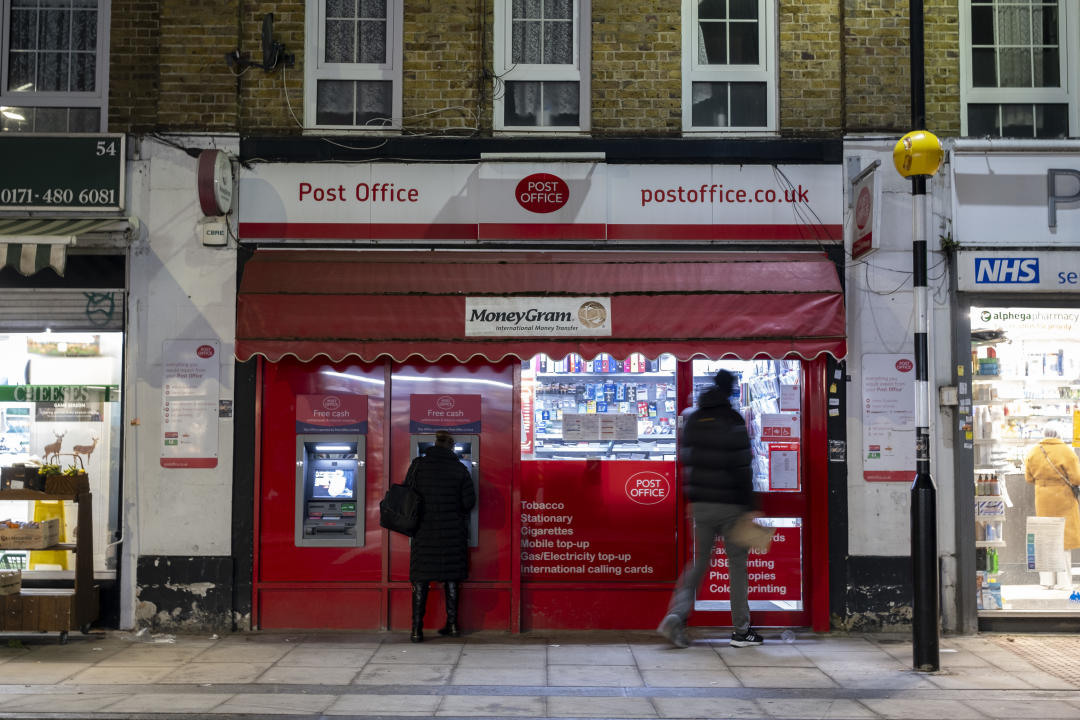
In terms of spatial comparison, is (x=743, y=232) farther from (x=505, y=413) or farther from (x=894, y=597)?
(x=894, y=597)

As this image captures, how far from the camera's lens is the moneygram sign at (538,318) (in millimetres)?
8125

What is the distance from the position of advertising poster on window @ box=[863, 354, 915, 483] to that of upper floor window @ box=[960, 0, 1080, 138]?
94.2 inches

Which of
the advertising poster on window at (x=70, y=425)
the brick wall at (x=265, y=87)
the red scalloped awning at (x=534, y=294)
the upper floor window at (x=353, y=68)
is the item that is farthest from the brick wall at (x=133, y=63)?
the advertising poster on window at (x=70, y=425)

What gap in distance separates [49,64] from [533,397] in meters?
5.47

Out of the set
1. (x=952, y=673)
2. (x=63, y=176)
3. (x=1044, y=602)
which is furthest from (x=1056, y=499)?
(x=63, y=176)

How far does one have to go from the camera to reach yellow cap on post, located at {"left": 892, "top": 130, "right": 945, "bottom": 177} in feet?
23.1

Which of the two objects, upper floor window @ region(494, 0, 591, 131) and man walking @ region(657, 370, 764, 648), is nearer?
man walking @ region(657, 370, 764, 648)

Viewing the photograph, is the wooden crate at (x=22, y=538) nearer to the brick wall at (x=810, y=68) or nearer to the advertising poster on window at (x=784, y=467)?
the advertising poster on window at (x=784, y=467)

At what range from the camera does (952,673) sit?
7035 millimetres

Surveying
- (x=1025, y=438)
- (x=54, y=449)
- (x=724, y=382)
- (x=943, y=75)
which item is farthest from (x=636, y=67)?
(x=54, y=449)

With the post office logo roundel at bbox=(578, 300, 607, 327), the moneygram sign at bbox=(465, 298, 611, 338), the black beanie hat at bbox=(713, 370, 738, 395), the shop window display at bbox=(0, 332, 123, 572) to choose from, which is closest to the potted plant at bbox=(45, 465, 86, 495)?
the shop window display at bbox=(0, 332, 123, 572)

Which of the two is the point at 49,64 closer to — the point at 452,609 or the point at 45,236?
the point at 45,236

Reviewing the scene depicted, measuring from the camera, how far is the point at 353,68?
29.4 ft

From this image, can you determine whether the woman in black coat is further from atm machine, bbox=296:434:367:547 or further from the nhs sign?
the nhs sign
